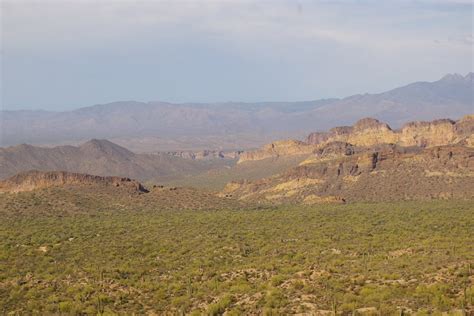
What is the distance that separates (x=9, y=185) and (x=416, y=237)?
60.9m

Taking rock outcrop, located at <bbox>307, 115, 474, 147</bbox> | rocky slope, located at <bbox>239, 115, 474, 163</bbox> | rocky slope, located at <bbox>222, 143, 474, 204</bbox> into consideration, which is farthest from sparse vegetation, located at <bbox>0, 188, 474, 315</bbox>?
rock outcrop, located at <bbox>307, 115, 474, 147</bbox>

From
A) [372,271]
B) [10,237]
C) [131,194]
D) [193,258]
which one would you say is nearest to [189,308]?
[372,271]

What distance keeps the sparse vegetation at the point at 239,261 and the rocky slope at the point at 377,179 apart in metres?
21.5

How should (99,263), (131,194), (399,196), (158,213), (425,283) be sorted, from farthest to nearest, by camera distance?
1. (399,196)
2. (131,194)
3. (158,213)
4. (99,263)
5. (425,283)

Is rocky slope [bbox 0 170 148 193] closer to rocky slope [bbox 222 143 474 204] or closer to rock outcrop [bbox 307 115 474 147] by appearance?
rocky slope [bbox 222 143 474 204]

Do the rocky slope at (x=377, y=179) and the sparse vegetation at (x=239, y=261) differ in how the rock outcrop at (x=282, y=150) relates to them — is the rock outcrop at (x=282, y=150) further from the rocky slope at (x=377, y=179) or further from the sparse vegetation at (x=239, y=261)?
the sparse vegetation at (x=239, y=261)

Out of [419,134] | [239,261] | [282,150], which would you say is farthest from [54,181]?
[282,150]

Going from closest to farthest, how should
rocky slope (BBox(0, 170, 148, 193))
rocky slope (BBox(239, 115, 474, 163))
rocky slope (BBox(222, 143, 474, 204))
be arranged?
1. rocky slope (BBox(0, 170, 148, 193))
2. rocky slope (BBox(222, 143, 474, 204))
3. rocky slope (BBox(239, 115, 474, 163))

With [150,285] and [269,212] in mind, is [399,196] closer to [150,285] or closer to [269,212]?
[269,212]

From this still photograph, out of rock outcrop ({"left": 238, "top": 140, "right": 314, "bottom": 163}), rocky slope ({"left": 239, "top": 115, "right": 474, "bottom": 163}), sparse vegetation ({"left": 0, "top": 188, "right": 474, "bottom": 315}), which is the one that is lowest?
rock outcrop ({"left": 238, "top": 140, "right": 314, "bottom": 163})

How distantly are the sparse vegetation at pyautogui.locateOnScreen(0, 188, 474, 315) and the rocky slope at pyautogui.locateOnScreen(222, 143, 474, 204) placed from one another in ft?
70.5

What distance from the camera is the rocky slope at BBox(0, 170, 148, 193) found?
81906 mm

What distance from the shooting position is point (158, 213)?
62.8m

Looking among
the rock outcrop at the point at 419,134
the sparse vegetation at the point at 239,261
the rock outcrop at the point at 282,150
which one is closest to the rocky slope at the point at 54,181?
the sparse vegetation at the point at 239,261
